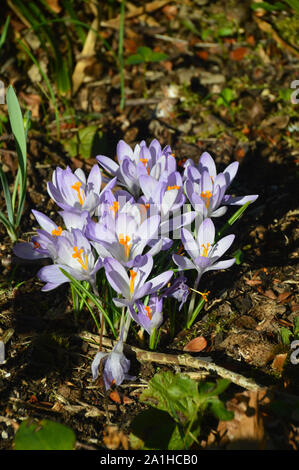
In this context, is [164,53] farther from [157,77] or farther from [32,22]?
[32,22]

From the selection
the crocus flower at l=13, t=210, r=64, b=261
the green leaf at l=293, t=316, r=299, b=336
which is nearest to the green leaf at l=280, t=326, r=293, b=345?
the green leaf at l=293, t=316, r=299, b=336

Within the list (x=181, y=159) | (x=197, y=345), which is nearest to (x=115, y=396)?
(x=197, y=345)

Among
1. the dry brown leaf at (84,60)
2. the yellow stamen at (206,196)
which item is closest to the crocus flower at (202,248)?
the yellow stamen at (206,196)

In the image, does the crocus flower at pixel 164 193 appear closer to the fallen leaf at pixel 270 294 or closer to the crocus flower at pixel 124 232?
the crocus flower at pixel 124 232

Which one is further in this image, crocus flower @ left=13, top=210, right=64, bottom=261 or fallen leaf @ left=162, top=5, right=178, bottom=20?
fallen leaf @ left=162, top=5, right=178, bottom=20

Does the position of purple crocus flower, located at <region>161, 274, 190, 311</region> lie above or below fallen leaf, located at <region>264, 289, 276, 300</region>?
above

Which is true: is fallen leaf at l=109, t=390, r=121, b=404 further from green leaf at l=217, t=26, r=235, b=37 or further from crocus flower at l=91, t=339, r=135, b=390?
green leaf at l=217, t=26, r=235, b=37
